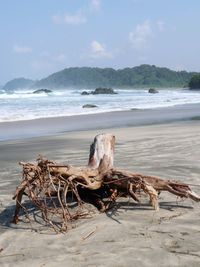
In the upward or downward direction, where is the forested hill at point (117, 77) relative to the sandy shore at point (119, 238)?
upward

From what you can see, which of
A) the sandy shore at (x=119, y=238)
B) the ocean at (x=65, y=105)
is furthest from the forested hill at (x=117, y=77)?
the sandy shore at (x=119, y=238)

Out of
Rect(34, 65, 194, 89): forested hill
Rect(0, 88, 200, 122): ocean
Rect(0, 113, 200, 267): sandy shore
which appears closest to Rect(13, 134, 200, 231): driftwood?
Rect(0, 113, 200, 267): sandy shore

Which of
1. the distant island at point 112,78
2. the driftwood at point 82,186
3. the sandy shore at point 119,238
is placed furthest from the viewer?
the distant island at point 112,78

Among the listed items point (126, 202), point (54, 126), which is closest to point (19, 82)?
point (54, 126)

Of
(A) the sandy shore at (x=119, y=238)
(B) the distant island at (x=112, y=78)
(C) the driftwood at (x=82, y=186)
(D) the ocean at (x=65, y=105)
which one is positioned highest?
(B) the distant island at (x=112, y=78)

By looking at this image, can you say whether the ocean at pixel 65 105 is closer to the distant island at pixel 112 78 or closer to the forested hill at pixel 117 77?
the distant island at pixel 112 78

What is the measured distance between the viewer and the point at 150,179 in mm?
5148

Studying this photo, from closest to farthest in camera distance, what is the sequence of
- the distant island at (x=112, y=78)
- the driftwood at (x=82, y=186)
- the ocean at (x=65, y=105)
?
the driftwood at (x=82, y=186) < the ocean at (x=65, y=105) < the distant island at (x=112, y=78)

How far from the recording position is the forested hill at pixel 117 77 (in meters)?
161

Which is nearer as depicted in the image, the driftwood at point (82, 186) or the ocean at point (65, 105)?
the driftwood at point (82, 186)

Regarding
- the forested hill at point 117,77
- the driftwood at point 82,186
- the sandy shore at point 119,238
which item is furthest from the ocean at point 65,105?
the forested hill at point 117,77

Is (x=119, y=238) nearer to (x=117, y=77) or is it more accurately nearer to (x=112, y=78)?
(x=117, y=77)

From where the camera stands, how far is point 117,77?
176375 millimetres

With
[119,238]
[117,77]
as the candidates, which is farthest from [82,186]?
[117,77]
